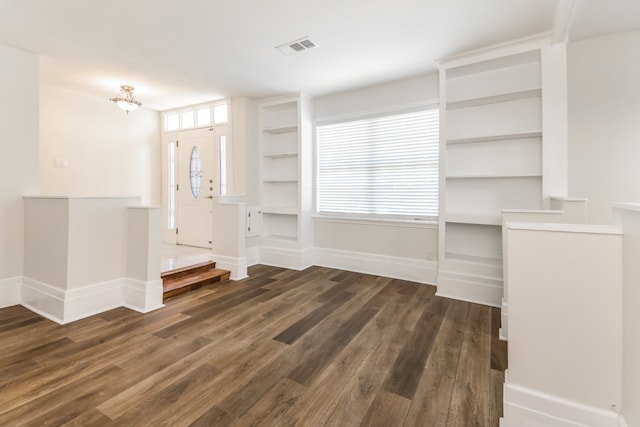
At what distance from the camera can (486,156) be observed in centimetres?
346

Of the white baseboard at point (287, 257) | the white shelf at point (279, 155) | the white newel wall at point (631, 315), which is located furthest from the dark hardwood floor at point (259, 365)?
the white shelf at point (279, 155)

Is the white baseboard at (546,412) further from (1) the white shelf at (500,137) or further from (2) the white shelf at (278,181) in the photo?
(2) the white shelf at (278,181)

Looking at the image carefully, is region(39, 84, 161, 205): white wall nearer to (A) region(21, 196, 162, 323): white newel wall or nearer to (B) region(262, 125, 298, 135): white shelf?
(A) region(21, 196, 162, 323): white newel wall

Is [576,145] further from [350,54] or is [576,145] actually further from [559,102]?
[350,54]

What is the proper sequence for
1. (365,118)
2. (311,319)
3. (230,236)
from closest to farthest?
(311,319)
(230,236)
(365,118)

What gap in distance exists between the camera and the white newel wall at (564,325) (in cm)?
131

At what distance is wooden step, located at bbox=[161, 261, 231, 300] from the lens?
3396 millimetres

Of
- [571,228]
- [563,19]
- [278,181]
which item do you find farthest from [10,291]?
[563,19]

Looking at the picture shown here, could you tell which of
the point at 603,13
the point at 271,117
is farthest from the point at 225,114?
the point at 603,13

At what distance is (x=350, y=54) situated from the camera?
128 inches

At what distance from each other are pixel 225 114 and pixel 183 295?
305 centimetres

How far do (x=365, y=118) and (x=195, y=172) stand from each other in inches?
124

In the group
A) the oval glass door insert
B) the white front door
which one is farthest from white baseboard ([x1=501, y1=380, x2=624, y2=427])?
the oval glass door insert

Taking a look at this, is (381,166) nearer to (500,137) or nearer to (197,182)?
(500,137)
